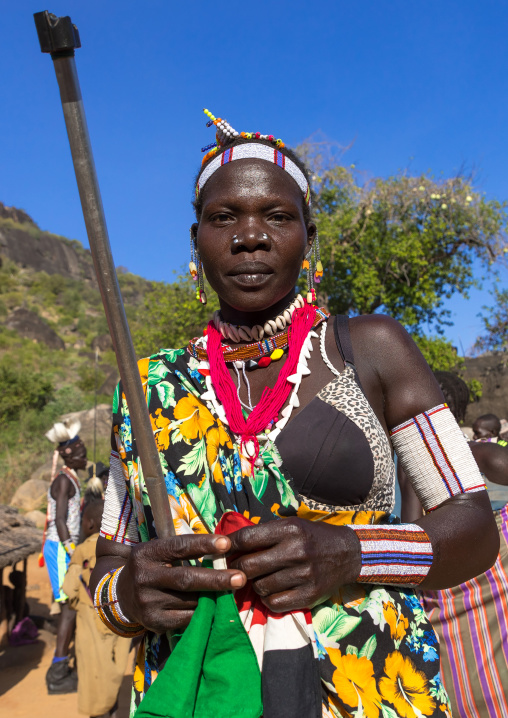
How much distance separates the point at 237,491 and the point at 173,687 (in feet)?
1.41

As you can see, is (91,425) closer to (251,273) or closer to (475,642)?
(475,642)

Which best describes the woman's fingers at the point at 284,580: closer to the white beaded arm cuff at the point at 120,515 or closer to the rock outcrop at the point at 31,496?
the white beaded arm cuff at the point at 120,515

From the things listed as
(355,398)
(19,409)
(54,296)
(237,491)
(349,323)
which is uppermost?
(54,296)

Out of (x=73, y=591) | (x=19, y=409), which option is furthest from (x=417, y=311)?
(x=19, y=409)

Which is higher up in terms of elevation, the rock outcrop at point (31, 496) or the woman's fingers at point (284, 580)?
the rock outcrop at point (31, 496)

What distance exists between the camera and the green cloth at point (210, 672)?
1218 mm

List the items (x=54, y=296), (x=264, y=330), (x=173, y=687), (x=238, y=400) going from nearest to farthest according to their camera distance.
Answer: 1. (x=173, y=687)
2. (x=238, y=400)
3. (x=264, y=330)
4. (x=54, y=296)

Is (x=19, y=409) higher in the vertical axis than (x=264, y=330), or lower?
higher

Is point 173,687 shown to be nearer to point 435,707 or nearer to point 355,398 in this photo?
point 435,707

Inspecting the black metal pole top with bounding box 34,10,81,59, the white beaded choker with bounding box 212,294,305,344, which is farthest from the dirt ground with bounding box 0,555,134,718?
the black metal pole top with bounding box 34,10,81,59

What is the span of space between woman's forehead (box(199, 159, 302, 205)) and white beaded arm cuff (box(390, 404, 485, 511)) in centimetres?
73

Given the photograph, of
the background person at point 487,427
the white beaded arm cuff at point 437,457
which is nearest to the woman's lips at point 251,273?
the white beaded arm cuff at point 437,457

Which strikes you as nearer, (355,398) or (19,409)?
(355,398)

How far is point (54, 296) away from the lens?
169ft
